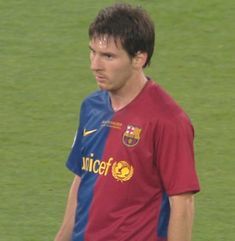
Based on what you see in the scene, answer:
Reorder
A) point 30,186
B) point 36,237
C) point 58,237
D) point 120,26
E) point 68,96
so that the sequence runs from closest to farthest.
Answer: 1. point 120,26
2. point 58,237
3. point 36,237
4. point 30,186
5. point 68,96

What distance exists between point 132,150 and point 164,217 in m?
0.29

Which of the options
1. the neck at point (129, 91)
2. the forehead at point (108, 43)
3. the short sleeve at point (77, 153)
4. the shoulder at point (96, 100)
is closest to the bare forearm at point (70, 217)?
the short sleeve at point (77, 153)

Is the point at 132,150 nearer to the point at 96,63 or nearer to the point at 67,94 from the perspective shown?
the point at 96,63

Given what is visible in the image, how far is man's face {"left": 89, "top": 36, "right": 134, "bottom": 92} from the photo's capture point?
442 cm

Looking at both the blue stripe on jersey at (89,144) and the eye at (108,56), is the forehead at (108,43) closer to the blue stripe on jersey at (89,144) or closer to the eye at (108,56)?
the eye at (108,56)

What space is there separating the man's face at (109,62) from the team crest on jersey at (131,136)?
0.58ft

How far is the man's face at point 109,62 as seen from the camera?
14.5 feet

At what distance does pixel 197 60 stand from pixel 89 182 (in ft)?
23.3

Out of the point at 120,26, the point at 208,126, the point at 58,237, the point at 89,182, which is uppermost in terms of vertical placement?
the point at 120,26

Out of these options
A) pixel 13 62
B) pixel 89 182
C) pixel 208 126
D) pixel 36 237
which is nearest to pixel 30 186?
pixel 36 237

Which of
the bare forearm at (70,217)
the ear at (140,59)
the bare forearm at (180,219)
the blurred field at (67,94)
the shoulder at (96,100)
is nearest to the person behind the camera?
the bare forearm at (180,219)

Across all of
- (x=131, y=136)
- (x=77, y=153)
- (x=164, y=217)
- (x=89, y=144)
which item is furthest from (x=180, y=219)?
(x=77, y=153)

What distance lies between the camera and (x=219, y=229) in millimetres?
7840

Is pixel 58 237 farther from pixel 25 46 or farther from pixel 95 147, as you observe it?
pixel 25 46
